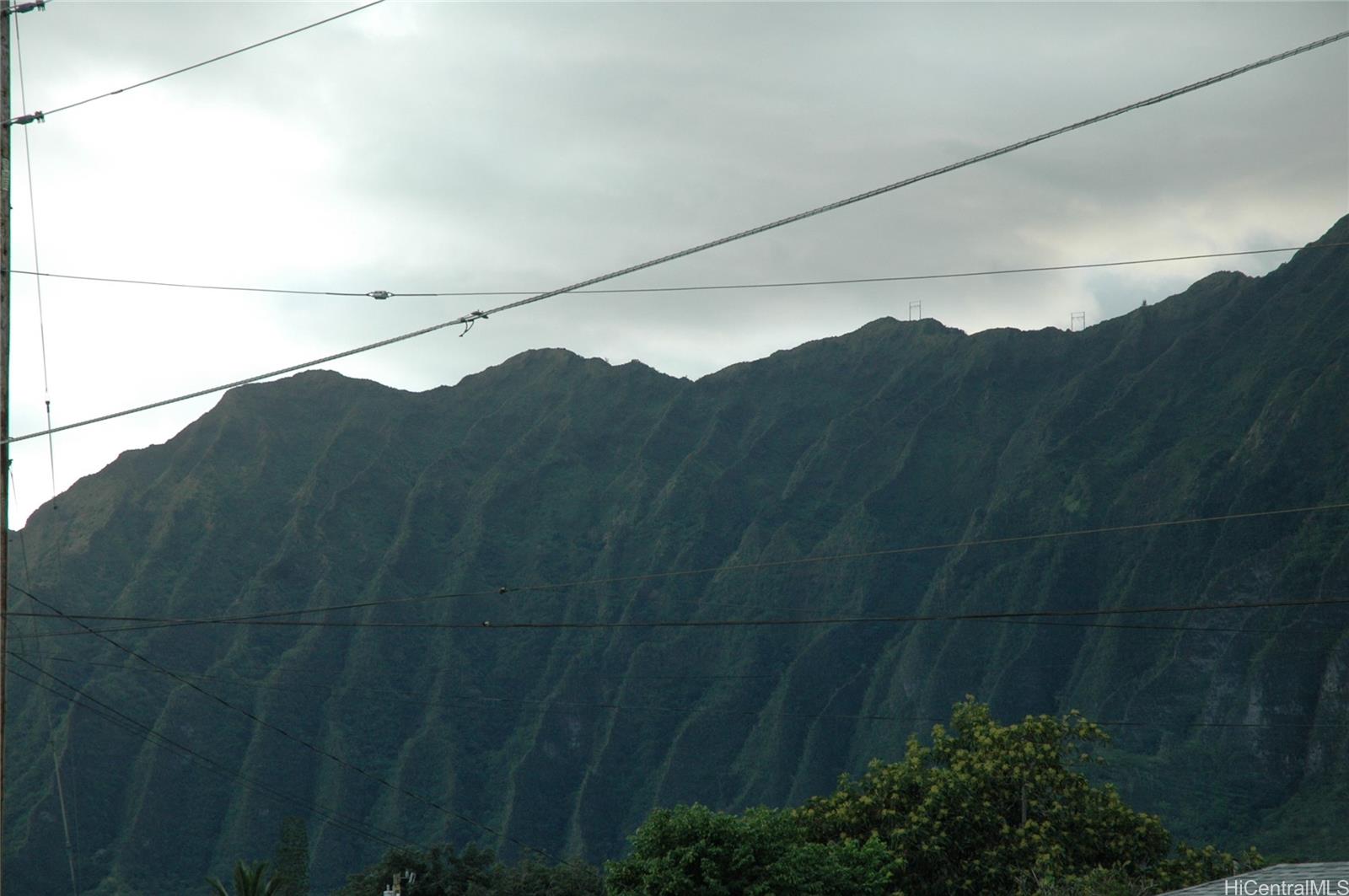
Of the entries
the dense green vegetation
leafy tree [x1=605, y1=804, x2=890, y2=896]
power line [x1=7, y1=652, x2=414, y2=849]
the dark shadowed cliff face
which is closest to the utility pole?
leafy tree [x1=605, y1=804, x2=890, y2=896]

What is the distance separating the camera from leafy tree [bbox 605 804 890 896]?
31.8m

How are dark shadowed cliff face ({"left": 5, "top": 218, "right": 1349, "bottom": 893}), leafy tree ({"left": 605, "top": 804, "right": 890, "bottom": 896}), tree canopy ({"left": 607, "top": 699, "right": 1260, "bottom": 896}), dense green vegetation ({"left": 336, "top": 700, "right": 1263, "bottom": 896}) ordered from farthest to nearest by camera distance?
dark shadowed cliff face ({"left": 5, "top": 218, "right": 1349, "bottom": 893})
tree canopy ({"left": 607, "top": 699, "right": 1260, "bottom": 896})
dense green vegetation ({"left": 336, "top": 700, "right": 1263, "bottom": 896})
leafy tree ({"left": 605, "top": 804, "right": 890, "bottom": 896})

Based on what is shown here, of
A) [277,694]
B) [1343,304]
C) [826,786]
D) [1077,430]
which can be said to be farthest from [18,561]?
[1343,304]

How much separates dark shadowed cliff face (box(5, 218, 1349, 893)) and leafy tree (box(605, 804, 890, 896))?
110 m

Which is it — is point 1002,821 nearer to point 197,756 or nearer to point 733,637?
point 733,637

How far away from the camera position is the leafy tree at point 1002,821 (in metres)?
40.8

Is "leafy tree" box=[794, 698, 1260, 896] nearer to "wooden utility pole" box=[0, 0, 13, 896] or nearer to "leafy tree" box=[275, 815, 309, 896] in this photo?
"wooden utility pole" box=[0, 0, 13, 896]

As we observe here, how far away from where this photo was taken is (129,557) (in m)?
191

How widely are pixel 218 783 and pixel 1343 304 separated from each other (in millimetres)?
146295

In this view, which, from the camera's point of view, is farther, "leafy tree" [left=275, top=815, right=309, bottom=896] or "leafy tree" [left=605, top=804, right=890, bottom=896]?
"leafy tree" [left=275, top=815, right=309, bottom=896]

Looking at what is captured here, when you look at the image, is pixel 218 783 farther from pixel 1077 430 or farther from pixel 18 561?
pixel 1077 430

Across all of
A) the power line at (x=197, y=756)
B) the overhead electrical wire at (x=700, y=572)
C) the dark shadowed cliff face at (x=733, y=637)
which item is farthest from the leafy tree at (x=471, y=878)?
the power line at (x=197, y=756)

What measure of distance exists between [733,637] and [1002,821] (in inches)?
5495

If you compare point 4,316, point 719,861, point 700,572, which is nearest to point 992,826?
point 719,861
